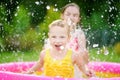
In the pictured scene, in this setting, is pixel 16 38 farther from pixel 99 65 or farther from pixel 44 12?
pixel 99 65

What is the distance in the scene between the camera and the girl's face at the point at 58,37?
3.94 meters

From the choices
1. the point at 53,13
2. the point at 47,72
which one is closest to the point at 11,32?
the point at 53,13

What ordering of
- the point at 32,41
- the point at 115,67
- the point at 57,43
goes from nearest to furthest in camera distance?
the point at 57,43 → the point at 115,67 → the point at 32,41

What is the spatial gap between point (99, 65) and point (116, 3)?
4566 millimetres

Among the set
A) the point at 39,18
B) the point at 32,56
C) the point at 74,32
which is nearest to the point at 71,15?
the point at 74,32

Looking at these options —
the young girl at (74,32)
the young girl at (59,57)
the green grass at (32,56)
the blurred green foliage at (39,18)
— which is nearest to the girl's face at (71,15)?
the young girl at (74,32)

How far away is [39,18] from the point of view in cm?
945

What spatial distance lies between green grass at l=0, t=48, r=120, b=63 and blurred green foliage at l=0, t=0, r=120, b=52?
322 mm

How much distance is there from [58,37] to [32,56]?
15.4ft

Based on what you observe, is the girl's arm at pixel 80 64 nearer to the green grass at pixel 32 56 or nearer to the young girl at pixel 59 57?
the young girl at pixel 59 57

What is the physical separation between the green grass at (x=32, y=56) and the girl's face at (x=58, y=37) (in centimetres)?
435

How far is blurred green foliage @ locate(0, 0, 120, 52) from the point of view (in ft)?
30.8

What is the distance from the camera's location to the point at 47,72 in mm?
4035

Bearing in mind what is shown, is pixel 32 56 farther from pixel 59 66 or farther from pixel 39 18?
pixel 59 66
